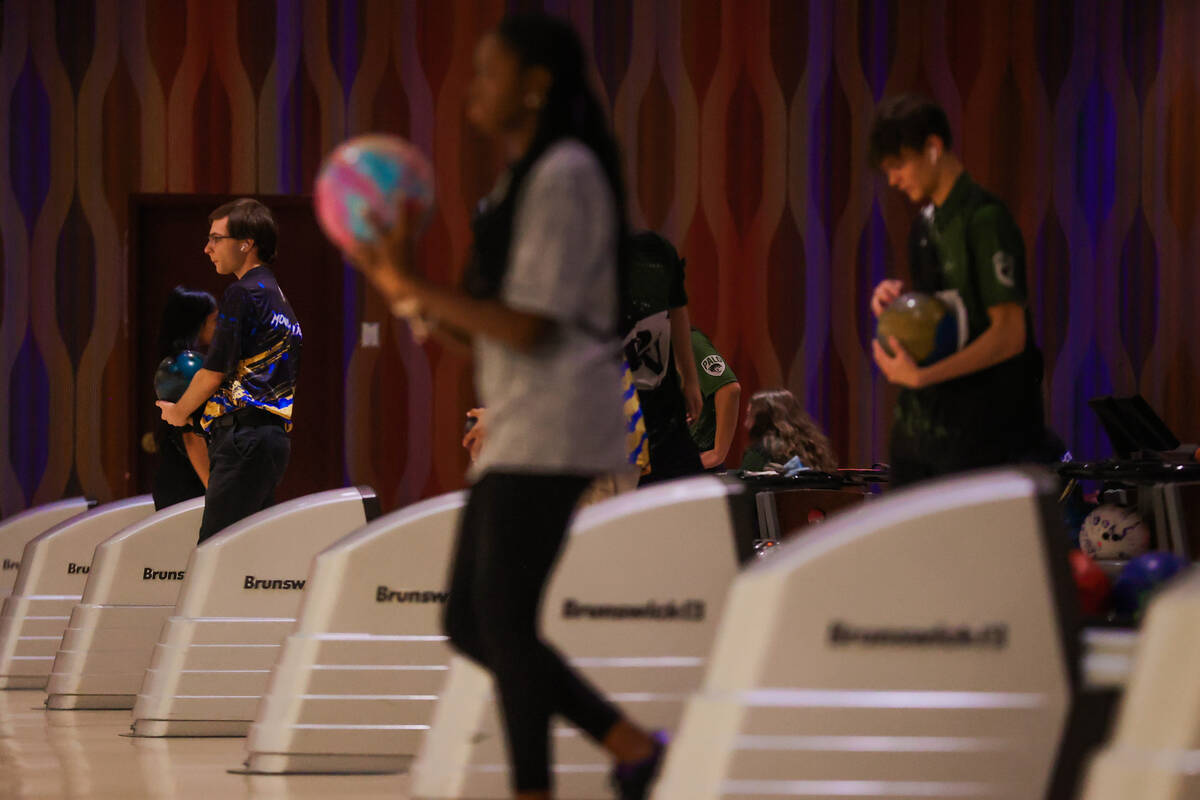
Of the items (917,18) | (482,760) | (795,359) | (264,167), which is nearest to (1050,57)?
(917,18)

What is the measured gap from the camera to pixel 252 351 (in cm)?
355

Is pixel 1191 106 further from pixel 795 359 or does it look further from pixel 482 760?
pixel 482 760

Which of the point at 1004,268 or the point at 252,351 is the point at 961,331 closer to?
the point at 1004,268

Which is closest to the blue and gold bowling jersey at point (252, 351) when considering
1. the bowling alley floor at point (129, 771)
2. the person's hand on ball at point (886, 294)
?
the bowling alley floor at point (129, 771)

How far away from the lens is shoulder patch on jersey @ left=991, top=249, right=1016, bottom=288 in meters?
2.36

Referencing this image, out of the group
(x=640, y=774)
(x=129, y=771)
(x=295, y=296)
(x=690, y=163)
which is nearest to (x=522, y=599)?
(x=640, y=774)

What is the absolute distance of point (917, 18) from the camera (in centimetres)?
757

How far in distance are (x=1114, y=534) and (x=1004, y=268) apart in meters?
2.53

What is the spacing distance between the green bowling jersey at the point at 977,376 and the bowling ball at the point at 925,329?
0.02 metres

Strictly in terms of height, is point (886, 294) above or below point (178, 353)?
above

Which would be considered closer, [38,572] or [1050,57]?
[38,572]

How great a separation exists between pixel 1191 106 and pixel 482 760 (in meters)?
6.41

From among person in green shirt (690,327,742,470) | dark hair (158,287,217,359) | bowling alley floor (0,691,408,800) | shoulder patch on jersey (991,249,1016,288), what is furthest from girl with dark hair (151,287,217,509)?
shoulder patch on jersey (991,249,1016,288)

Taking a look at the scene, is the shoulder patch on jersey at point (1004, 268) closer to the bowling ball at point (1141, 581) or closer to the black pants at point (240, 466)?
the bowling ball at point (1141, 581)
